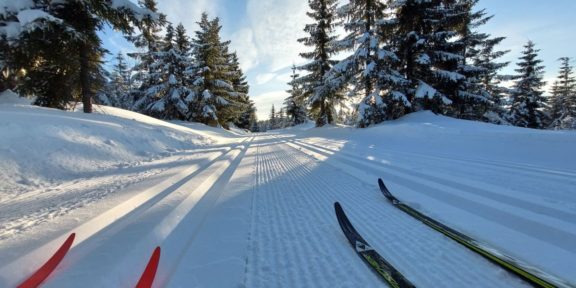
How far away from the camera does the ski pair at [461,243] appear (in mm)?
1949

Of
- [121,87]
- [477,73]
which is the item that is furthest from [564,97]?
[121,87]

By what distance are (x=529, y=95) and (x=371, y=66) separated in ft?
79.1

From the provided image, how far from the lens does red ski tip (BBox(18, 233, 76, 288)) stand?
195cm

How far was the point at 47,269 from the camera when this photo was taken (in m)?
2.11

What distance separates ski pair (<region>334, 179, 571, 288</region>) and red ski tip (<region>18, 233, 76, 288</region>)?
8.27 ft

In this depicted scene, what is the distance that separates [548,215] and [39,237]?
5.50 metres

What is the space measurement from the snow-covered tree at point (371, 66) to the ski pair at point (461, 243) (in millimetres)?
12339

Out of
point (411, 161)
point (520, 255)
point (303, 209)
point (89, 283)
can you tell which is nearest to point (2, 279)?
point (89, 283)

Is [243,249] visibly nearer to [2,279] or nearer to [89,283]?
[89,283]

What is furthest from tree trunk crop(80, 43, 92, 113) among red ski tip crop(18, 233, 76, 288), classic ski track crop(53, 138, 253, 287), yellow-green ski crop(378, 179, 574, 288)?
yellow-green ski crop(378, 179, 574, 288)

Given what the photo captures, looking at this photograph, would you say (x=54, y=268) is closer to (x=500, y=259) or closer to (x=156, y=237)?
(x=156, y=237)

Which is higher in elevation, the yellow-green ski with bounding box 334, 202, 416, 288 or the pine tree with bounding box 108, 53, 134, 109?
the pine tree with bounding box 108, 53, 134, 109

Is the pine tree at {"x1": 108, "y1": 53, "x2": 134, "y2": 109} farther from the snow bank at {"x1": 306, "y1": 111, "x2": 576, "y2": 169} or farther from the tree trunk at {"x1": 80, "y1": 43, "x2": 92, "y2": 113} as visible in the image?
the snow bank at {"x1": 306, "y1": 111, "x2": 576, "y2": 169}

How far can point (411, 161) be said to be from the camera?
679cm
